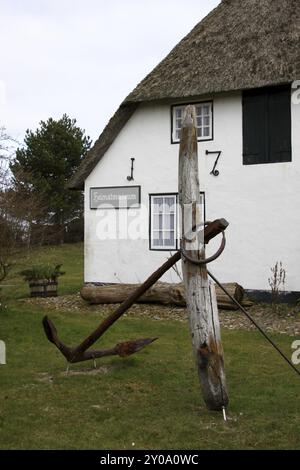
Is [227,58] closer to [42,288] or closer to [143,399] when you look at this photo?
[42,288]

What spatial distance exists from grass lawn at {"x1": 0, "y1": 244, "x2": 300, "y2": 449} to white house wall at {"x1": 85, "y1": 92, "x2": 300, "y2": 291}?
3.46 metres

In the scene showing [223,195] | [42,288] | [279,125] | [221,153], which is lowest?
[42,288]

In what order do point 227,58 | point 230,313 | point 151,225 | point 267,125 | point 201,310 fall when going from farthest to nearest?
1. point 151,225
2. point 227,58
3. point 267,125
4. point 230,313
5. point 201,310

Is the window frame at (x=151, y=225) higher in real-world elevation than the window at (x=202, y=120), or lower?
lower

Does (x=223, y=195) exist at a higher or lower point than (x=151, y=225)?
higher

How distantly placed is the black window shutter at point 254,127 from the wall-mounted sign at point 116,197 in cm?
287

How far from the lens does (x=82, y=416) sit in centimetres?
512

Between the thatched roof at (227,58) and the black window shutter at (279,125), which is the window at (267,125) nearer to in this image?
the black window shutter at (279,125)

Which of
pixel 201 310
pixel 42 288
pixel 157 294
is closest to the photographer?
pixel 201 310

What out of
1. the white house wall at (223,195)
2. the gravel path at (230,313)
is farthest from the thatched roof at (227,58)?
the gravel path at (230,313)

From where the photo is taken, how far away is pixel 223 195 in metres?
12.6

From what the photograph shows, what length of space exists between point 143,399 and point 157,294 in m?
6.14

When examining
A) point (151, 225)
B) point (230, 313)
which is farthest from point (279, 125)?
point (230, 313)

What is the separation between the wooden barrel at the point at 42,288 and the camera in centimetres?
1361
